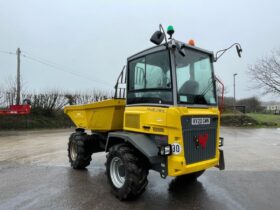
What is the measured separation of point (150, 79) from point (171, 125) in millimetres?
1052

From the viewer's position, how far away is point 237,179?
6355mm

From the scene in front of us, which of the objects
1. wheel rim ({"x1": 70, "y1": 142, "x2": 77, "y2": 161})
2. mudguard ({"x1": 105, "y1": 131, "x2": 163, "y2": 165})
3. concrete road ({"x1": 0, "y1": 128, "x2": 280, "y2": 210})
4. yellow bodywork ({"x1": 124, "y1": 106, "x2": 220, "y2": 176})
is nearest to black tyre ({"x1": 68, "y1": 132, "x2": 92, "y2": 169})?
wheel rim ({"x1": 70, "y1": 142, "x2": 77, "y2": 161})

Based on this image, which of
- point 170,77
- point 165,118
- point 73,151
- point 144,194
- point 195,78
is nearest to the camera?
point 165,118

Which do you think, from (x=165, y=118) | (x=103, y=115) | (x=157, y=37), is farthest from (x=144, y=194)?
(x=157, y=37)

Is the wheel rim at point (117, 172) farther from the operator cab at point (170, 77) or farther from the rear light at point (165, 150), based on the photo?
the operator cab at point (170, 77)

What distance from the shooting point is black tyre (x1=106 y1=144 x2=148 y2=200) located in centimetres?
464

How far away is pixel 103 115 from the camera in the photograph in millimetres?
6223

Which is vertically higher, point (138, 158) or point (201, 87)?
point (201, 87)

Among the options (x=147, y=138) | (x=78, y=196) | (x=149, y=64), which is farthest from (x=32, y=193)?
(x=149, y=64)

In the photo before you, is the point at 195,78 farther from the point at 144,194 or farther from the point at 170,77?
the point at 144,194

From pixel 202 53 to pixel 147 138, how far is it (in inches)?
76.6

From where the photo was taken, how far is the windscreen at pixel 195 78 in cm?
475

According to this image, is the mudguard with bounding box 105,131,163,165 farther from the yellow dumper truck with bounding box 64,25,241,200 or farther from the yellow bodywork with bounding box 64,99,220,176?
the yellow bodywork with bounding box 64,99,220,176

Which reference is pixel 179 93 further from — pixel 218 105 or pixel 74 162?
pixel 74 162
